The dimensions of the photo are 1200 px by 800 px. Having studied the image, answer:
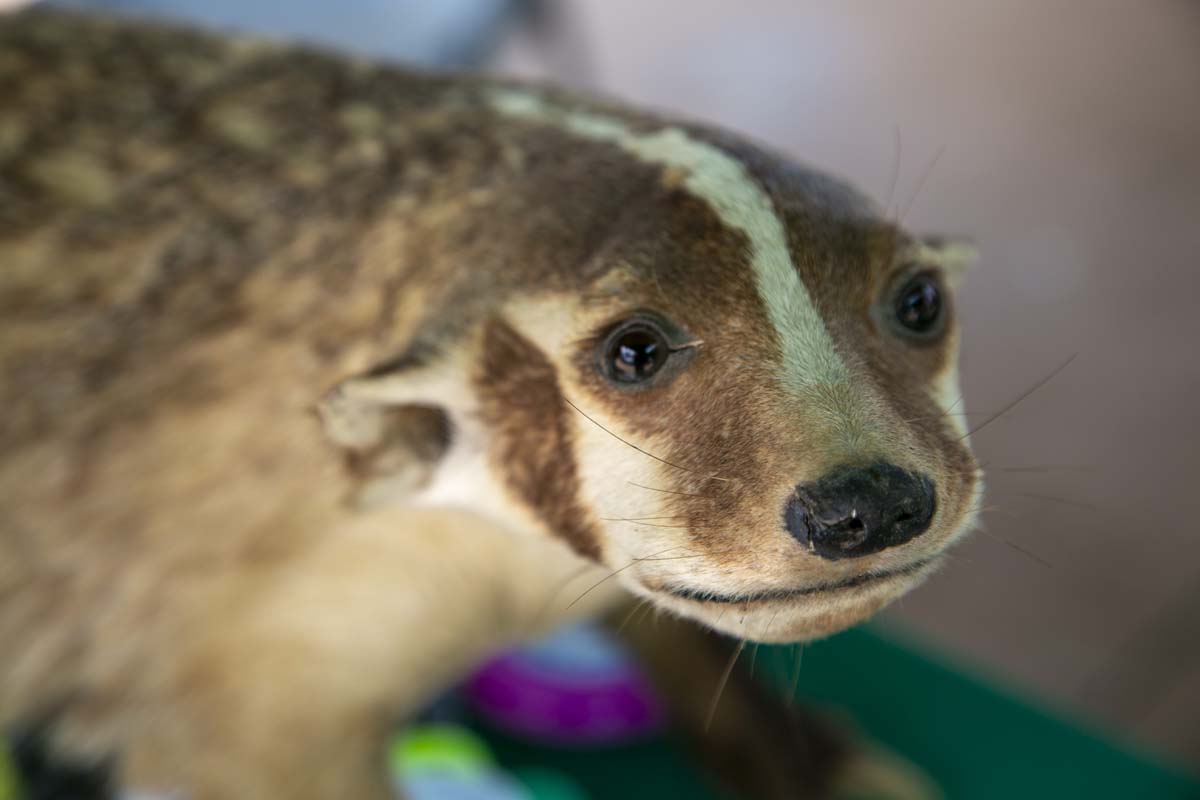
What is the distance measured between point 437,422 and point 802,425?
0.31 metres

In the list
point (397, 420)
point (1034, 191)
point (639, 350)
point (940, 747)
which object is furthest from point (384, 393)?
point (1034, 191)

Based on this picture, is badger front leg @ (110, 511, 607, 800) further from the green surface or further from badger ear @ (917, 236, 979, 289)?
the green surface

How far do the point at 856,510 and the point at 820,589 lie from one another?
0.07 m

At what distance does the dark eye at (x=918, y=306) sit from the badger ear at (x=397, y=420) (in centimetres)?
32

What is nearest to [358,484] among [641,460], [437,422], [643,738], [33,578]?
[437,422]

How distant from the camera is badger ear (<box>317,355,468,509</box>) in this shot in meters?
0.88

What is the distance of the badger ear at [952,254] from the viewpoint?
0.92 meters

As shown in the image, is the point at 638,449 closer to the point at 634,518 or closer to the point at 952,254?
the point at 634,518

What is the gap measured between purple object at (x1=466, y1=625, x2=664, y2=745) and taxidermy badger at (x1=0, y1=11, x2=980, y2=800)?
0.49 metres

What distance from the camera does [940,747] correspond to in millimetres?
1819

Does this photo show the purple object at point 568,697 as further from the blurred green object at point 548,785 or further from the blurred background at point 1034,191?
the blurred background at point 1034,191

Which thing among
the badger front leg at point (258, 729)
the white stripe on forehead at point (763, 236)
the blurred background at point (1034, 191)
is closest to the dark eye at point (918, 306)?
the white stripe on forehead at point (763, 236)

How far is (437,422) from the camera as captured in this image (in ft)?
3.03

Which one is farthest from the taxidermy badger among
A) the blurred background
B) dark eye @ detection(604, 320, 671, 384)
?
the blurred background
